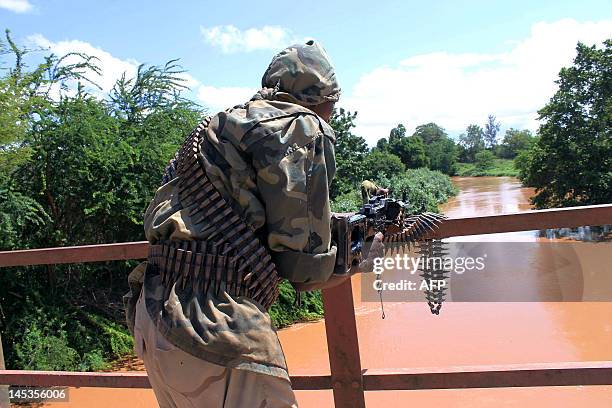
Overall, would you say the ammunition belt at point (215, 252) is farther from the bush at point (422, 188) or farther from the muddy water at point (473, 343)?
the bush at point (422, 188)

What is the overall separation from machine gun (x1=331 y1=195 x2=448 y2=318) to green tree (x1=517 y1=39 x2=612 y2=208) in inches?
667

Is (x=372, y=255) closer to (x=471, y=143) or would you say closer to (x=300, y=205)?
(x=300, y=205)

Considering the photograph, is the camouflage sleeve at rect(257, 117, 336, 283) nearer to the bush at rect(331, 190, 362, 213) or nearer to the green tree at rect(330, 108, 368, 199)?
the bush at rect(331, 190, 362, 213)

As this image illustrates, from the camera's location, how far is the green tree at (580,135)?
56.7 ft

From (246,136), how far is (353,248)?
541 millimetres

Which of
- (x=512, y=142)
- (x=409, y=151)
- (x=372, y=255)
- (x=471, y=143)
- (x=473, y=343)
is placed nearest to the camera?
(x=372, y=255)

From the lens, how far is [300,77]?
1.66 meters

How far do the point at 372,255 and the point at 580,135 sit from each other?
1801 centimetres

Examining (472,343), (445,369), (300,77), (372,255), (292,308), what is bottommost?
(472,343)

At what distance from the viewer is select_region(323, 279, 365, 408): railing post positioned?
6.91ft

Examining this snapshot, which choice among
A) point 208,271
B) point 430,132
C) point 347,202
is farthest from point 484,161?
point 208,271

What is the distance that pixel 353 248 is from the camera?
1.80 metres

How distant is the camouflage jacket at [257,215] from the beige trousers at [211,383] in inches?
1.3

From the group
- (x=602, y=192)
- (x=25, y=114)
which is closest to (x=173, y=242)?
(x=25, y=114)
